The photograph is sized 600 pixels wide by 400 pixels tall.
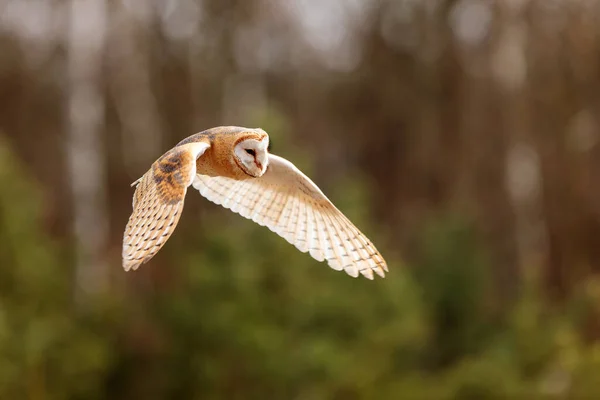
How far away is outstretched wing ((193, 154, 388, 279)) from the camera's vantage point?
3.20 meters

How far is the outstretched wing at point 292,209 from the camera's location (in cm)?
320

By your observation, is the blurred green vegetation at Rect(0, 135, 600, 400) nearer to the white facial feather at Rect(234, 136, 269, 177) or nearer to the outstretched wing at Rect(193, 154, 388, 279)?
the outstretched wing at Rect(193, 154, 388, 279)

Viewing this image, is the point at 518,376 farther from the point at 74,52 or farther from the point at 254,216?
the point at 74,52

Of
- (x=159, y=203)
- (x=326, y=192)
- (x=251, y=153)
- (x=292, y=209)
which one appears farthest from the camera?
(x=326, y=192)

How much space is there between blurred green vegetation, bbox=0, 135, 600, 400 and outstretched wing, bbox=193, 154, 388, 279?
362 cm

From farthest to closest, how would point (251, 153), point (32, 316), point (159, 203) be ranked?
1. point (32, 316)
2. point (251, 153)
3. point (159, 203)

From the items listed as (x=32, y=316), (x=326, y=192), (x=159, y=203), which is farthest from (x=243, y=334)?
(x=159, y=203)

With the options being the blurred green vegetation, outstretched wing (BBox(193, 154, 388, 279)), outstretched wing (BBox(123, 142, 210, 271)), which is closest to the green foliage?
the blurred green vegetation

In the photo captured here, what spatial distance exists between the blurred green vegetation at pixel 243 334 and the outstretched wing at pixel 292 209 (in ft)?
11.9

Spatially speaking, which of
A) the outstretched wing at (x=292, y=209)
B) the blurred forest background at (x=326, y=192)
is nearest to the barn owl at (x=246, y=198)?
the outstretched wing at (x=292, y=209)

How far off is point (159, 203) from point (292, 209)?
113cm

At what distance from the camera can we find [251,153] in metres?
2.77

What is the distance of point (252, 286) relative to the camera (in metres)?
7.37

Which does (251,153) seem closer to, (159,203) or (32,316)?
(159,203)
